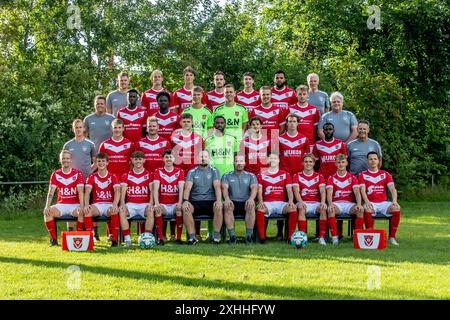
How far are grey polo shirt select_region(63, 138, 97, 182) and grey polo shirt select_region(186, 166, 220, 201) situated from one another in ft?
5.70

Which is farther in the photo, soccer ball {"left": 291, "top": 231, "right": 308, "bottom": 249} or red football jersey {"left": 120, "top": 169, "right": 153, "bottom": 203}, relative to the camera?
red football jersey {"left": 120, "top": 169, "right": 153, "bottom": 203}

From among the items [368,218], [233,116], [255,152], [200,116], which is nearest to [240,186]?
[255,152]

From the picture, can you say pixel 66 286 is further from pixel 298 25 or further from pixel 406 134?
pixel 298 25

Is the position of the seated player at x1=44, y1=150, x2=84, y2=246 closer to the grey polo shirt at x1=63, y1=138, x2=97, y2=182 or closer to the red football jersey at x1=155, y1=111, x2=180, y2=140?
the grey polo shirt at x1=63, y1=138, x2=97, y2=182

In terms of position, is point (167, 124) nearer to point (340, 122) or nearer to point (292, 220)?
point (292, 220)

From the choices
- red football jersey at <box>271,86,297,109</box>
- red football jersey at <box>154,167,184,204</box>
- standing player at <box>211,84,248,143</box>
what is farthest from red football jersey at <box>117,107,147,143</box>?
red football jersey at <box>271,86,297,109</box>

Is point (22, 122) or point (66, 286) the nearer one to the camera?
point (66, 286)

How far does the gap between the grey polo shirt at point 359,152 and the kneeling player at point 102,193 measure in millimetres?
3763

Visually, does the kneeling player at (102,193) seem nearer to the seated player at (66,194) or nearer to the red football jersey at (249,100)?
the seated player at (66,194)

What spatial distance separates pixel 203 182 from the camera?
1048 cm

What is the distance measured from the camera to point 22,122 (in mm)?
16922

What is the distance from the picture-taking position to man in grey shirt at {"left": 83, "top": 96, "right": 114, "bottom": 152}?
1131 centimetres

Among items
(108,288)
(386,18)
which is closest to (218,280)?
(108,288)
